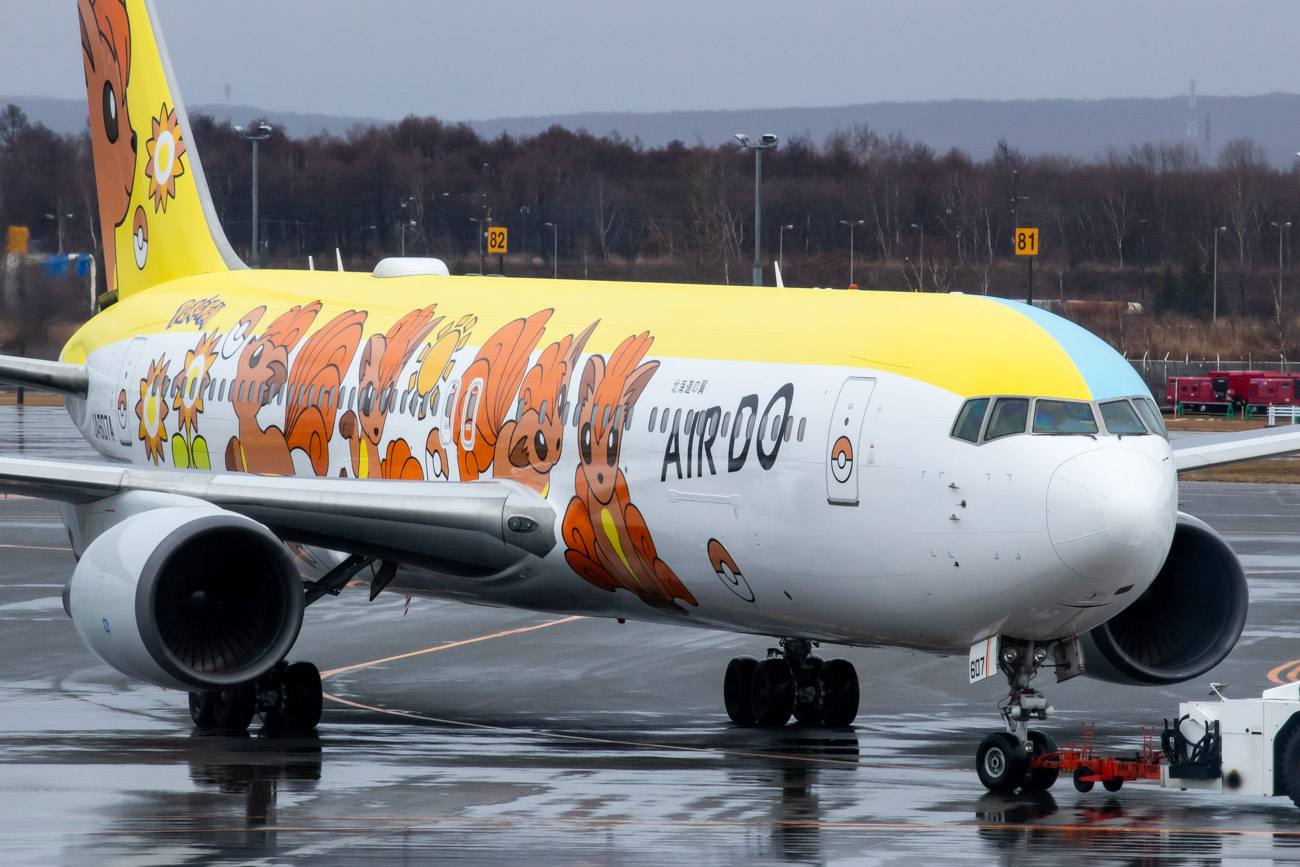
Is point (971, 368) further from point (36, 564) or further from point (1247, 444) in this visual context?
point (36, 564)

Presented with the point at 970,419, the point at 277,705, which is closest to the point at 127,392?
the point at 277,705

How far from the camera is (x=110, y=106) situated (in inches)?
1113

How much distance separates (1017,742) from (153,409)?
44.3 ft

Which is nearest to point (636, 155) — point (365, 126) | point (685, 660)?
point (365, 126)

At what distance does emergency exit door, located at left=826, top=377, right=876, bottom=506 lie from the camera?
16.0m

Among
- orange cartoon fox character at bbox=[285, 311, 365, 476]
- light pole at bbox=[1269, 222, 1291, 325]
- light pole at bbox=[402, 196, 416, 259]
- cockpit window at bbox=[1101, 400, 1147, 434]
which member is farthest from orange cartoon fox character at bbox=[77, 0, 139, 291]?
light pole at bbox=[1269, 222, 1291, 325]

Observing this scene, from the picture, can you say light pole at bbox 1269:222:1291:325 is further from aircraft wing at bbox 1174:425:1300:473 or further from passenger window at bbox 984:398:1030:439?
passenger window at bbox 984:398:1030:439

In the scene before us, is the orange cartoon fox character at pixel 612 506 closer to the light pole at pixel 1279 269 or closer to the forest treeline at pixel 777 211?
the forest treeline at pixel 777 211

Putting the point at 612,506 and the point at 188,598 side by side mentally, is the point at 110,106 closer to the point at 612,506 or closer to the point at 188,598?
the point at 188,598

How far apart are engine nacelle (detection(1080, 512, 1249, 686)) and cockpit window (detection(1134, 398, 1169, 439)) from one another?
9.36 feet

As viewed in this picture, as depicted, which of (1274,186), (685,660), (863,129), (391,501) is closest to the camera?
(391,501)

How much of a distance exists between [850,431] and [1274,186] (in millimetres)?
114085

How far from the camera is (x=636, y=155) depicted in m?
104

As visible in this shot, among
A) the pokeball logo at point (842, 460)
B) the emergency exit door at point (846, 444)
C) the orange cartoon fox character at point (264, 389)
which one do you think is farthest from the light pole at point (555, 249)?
the pokeball logo at point (842, 460)
